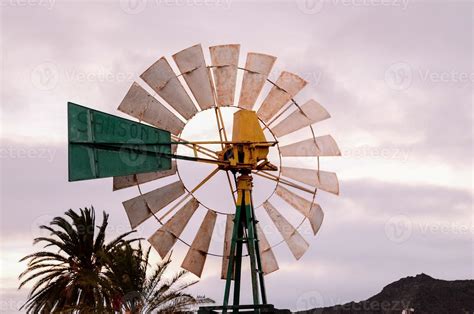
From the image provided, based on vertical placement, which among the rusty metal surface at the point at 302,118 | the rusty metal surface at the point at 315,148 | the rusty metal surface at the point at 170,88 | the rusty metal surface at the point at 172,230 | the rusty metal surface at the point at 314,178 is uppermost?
the rusty metal surface at the point at 170,88

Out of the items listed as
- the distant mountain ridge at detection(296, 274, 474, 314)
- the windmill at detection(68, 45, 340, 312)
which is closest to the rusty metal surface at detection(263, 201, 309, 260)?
the windmill at detection(68, 45, 340, 312)

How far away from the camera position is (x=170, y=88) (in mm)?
16562

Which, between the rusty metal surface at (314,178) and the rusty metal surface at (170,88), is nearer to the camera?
the rusty metal surface at (170,88)

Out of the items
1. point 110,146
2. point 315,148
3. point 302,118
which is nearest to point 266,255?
point 315,148

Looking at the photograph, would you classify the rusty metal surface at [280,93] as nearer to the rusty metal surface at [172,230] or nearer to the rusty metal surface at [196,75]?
the rusty metal surface at [196,75]

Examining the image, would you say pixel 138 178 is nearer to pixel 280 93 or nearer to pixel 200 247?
pixel 200 247

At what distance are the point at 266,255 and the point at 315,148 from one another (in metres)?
2.53

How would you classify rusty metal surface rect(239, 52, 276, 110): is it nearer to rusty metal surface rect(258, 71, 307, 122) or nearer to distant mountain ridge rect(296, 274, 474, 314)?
rusty metal surface rect(258, 71, 307, 122)

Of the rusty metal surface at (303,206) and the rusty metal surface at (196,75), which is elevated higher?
the rusty metal surface at (196,75)

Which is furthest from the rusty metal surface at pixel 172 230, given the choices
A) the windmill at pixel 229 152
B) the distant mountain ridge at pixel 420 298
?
the distant mountain ridge at pixel 420 298

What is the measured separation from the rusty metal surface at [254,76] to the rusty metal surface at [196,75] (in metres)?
0.73

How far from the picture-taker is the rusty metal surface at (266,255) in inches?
662

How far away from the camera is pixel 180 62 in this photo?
54.6 feet

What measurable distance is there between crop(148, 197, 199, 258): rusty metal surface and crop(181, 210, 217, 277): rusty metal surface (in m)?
0.41
